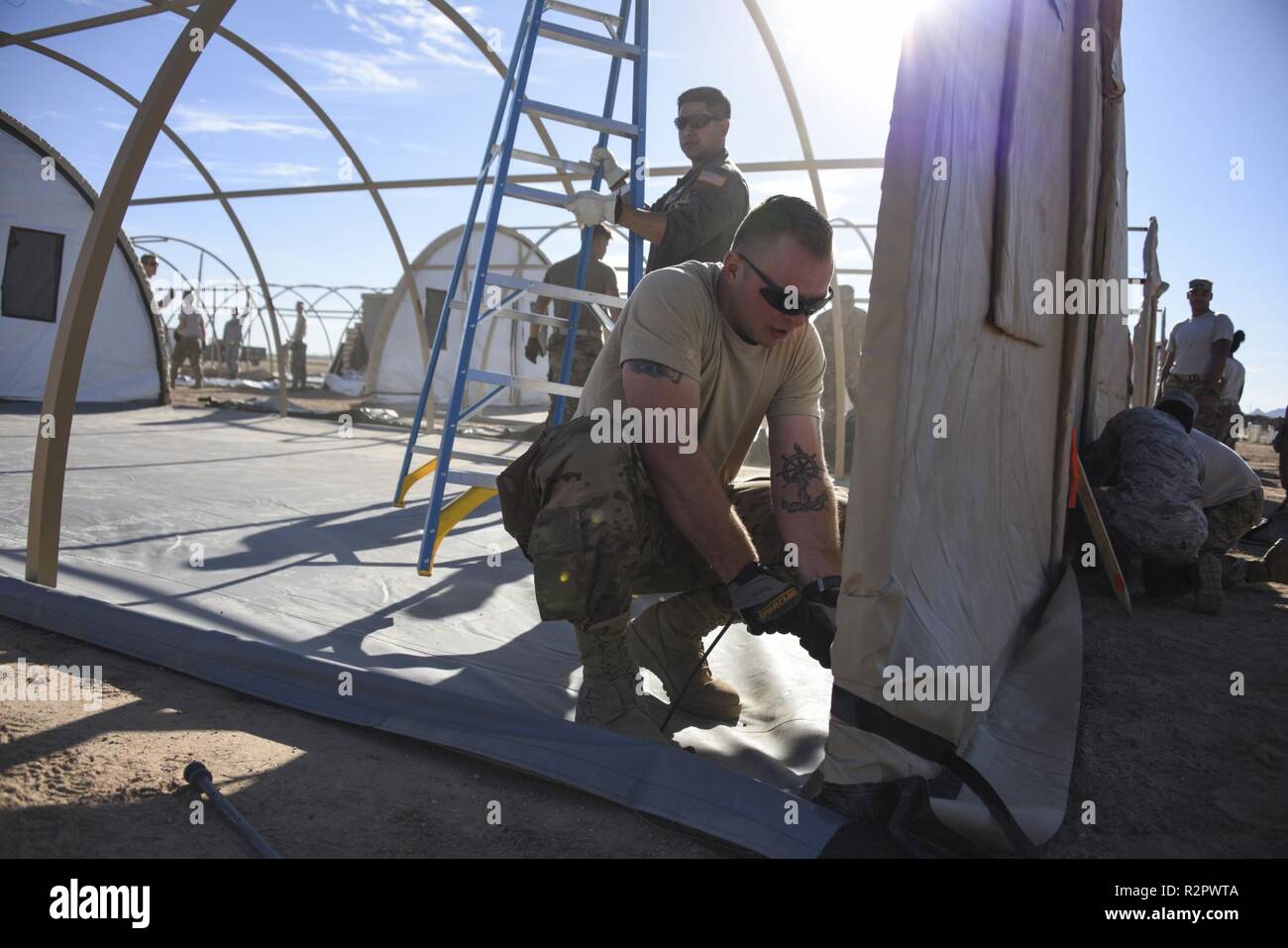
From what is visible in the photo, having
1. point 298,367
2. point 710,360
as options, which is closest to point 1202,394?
point 710,360

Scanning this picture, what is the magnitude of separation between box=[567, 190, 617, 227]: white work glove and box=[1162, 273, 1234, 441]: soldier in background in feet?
21.4

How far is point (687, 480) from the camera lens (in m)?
2.10

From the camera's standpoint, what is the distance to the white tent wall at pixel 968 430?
163 centimetres

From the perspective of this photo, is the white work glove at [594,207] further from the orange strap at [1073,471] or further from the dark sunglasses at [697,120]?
the orange strap at [1073,471]

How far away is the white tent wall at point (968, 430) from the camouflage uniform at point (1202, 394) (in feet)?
19.2

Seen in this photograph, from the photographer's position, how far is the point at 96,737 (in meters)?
1.85

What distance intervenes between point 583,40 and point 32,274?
9.76m

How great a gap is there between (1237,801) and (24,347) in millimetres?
12244

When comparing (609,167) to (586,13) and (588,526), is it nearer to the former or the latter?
(586,13)

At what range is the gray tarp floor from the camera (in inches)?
70.1

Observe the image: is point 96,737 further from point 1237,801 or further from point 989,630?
point 1237,801
